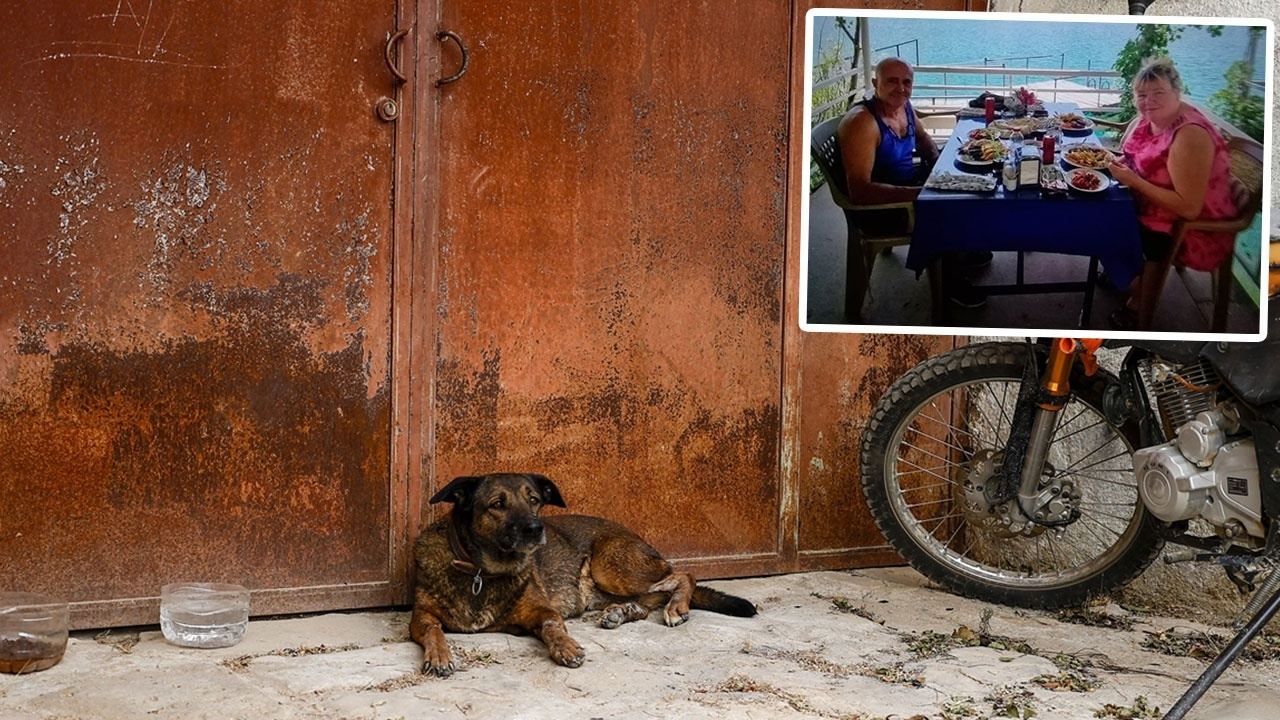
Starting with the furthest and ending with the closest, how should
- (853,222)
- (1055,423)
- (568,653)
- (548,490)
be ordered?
1. (1055,423)
2. (548,490)
3. (568,653)
4. (853,222)

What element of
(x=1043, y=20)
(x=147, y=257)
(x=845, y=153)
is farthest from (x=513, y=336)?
(x=1043, y=20)

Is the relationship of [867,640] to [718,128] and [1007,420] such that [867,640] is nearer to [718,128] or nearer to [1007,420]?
[1007,420]

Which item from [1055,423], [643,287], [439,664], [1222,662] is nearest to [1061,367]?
[1055,423]

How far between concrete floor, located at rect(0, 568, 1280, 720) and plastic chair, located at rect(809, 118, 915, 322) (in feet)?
4.13

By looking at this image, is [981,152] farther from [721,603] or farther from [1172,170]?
[721,603]

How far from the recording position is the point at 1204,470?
3883mm

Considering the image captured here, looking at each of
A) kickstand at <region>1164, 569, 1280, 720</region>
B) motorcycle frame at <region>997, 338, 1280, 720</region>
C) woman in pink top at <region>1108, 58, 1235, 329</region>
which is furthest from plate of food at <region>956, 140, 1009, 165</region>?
motorcycle frame at <region>997, 338, 1280, 720</region>

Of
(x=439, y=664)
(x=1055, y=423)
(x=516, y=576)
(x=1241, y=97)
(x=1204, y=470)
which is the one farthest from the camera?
(x=1055, y=423)

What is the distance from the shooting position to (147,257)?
3908 mm

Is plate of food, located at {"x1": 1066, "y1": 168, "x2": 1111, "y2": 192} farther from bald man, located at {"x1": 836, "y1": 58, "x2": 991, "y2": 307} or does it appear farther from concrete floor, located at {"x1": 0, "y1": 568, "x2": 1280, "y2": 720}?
concrete floor, located at {"x1": 0, "y1": 568, "x2": 1280, "y2": 720}

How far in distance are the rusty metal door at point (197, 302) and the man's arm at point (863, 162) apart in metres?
1.96

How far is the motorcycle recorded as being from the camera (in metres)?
3.80

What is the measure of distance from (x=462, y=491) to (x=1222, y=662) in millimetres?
2256

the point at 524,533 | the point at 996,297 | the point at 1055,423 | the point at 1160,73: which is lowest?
the point at 524,533
